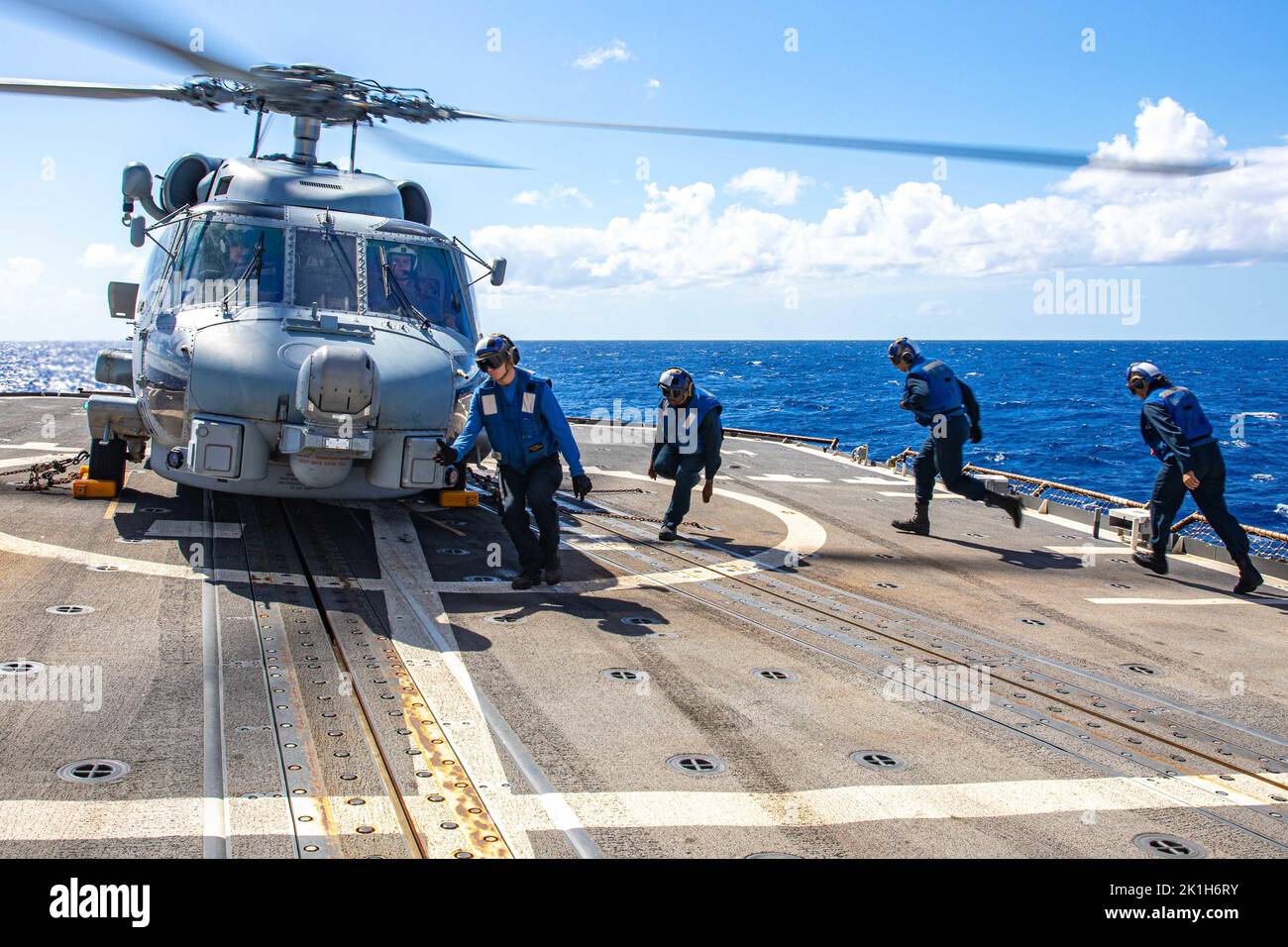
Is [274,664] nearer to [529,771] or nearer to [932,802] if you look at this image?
[529,771]

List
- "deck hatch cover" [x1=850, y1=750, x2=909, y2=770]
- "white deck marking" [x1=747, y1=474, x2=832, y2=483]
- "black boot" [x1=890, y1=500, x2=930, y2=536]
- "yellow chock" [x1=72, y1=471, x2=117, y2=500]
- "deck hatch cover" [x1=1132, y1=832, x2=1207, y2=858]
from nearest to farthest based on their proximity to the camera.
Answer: "deck hatch cover" [x1=1132, y1=832, x2=1207, y2=858] < "deck hatch cover" [x1=850, y1=750, x2=909, y2=770] < "yellow chock" [x1=72, y1=471, x2=117, y2=500] < "black boot" [x1=890, y1=500, x2=930, y2=536] < "white deck marking" [x1=747, y1=474, x2=832, y2=483]

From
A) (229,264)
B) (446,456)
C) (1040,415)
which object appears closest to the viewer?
(446,456)

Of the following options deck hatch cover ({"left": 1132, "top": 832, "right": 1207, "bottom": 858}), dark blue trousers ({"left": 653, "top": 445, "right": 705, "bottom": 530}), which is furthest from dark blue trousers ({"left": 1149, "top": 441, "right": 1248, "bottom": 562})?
deck hatch cover ({"left": 1132, "top": 832, "right": 1207, "bottom": 858})

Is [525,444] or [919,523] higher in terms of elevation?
[525,444]

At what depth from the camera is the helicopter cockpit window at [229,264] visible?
9312 millimetres

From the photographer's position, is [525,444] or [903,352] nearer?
[525,444]

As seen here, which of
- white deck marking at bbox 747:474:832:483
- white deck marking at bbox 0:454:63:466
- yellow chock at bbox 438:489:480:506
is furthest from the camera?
white deck marking at bbox 747:474:832:483

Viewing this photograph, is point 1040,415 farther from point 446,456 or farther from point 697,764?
point 697,764

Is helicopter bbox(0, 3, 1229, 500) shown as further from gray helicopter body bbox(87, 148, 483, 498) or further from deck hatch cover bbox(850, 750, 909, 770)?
deck hatch cover bbox(850, 750, 909, 770)

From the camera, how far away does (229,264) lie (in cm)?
948

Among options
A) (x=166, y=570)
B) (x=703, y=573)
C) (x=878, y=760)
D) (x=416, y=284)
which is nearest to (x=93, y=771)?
(x=878, y=760)

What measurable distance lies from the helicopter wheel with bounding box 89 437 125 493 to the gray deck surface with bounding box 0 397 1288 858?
52cm

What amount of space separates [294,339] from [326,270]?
53.8 inches

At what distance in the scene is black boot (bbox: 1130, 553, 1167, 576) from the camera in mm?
9539
